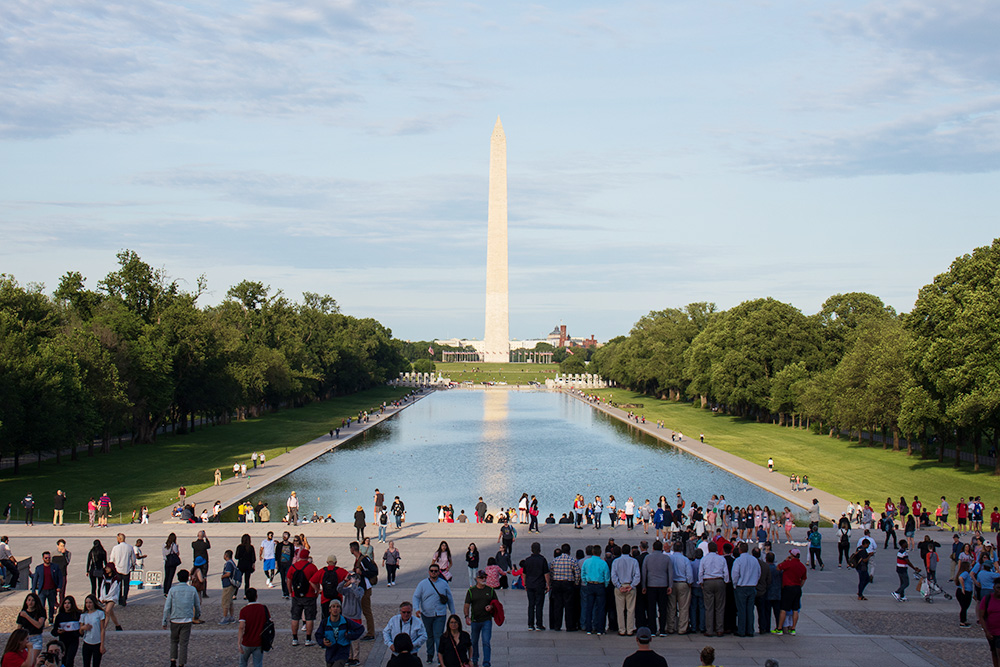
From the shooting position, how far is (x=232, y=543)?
24.0 m

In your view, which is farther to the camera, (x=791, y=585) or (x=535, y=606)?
(x=535, y=606)

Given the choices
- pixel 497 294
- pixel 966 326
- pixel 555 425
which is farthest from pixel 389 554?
pixel 497 294

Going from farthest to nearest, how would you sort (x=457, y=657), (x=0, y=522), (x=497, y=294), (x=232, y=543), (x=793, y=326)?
(x=497, y=294) → (x=793, y=326) → (x=0, y=522) → (x=232, y=543) → (x=457, y=657)

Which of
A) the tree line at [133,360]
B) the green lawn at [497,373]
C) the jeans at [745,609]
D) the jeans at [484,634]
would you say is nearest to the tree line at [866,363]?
the jeans at [745,609]

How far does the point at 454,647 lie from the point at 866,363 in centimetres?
4869

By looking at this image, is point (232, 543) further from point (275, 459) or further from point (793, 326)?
point (793, 326)

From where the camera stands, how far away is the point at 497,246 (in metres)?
140

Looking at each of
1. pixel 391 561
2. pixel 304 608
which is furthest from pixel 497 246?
pixel 304 608

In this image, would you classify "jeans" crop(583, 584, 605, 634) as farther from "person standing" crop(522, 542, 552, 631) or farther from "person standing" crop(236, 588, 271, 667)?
"person standing" crop(236, 588, 271, 667)

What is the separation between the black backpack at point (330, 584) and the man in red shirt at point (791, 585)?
23.7 ft

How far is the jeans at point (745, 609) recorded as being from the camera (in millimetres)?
14297

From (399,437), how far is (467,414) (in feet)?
79.9

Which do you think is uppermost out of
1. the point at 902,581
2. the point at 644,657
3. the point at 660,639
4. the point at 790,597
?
the point at 644,657

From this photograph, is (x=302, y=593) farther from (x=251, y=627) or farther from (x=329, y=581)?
(x=251, y=627)
